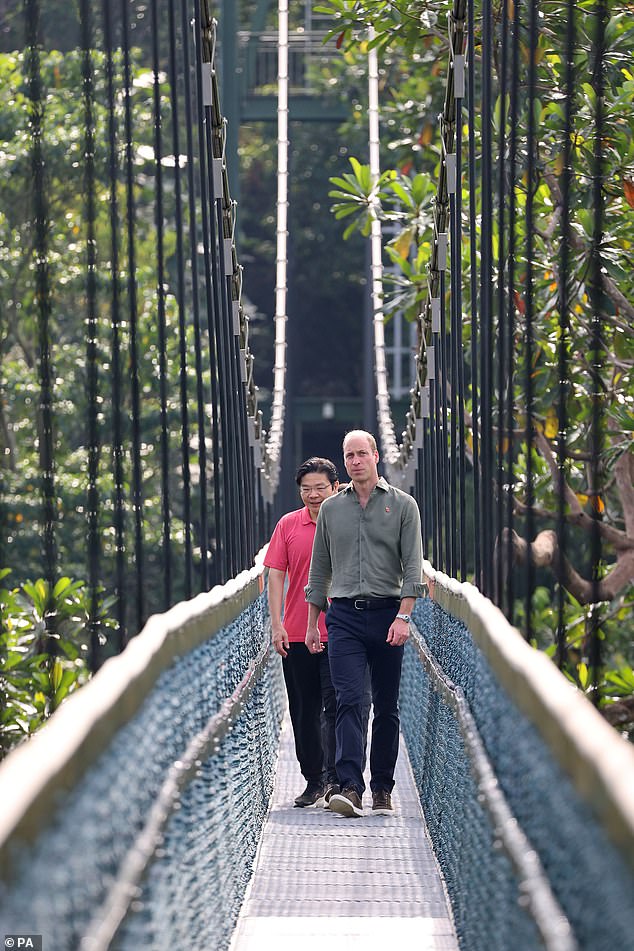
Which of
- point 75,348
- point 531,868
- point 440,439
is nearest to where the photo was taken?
point 531,868

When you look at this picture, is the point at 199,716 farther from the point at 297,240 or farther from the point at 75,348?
the point at 297,240

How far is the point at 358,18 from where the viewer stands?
271 inches

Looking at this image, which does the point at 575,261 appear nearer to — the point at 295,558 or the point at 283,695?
the point at 295,558

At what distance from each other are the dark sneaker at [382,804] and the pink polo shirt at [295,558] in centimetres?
50

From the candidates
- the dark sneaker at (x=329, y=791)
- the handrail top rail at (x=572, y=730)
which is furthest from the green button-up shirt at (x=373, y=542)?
the handrail top rail at (x=572, y=730)

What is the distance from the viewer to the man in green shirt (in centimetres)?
418

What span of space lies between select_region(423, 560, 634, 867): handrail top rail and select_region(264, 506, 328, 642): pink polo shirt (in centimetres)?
207

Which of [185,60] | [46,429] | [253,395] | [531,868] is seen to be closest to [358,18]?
[253,395]

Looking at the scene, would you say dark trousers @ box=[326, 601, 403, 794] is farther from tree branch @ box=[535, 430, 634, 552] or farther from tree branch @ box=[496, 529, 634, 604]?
tree branch @ box=[535, 430, 634, 552]

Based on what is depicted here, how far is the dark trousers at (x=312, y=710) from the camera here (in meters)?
4.61

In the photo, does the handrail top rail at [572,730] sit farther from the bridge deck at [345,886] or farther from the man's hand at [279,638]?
the man's hand at [279,638]

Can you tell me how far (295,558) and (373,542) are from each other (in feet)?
1.68

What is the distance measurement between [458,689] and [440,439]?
2.74m
